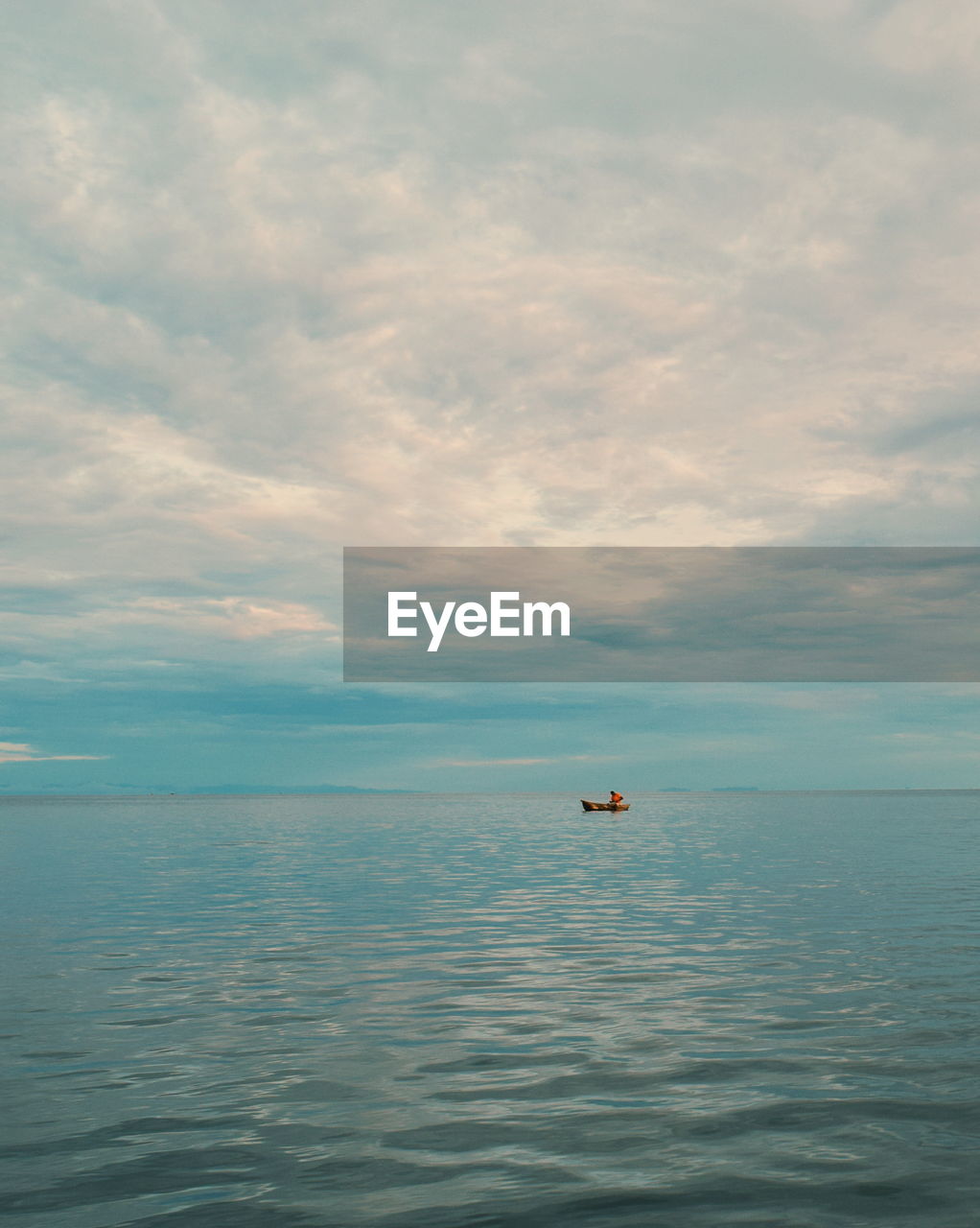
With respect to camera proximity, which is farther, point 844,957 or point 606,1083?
point 844,957

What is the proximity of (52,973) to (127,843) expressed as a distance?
2640 inches

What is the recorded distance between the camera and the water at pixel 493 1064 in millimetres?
10805

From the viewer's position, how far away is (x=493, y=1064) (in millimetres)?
15961

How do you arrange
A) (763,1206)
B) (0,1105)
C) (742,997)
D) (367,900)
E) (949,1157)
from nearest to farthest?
(763,1206) → (949,1157) → (0,1105) → (742,997) → (367,900)

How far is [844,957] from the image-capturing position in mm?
25359

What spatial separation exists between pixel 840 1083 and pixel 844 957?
37.9 feet

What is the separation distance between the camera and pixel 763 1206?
10.4m

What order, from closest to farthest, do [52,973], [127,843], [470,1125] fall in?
[470,1125] < [52,973] < [127,843]

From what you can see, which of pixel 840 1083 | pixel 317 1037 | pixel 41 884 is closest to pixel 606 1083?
pixel 840 1083

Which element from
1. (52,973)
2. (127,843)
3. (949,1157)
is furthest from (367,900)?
(127,843)

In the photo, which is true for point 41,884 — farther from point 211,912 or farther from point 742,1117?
point 742,1117

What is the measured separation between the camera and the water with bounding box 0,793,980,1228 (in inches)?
425

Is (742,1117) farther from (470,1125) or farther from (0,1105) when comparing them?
(0,1105)

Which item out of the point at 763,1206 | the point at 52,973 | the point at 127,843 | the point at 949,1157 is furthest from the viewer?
the point at 127,843
